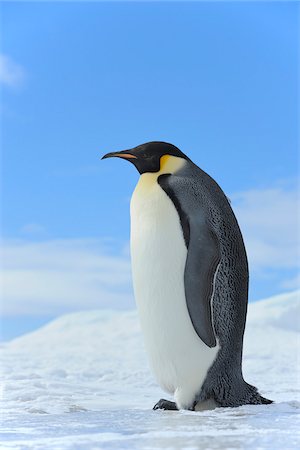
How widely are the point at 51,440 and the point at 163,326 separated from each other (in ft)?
2.42

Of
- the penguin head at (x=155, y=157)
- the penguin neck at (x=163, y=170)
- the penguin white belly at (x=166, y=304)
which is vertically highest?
the penguin head at (x=155, y=157)

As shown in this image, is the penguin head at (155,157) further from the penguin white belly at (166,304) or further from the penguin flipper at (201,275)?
the penguin flipper at (201,275)

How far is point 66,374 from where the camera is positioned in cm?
516

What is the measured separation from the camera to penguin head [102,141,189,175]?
2.95 metres

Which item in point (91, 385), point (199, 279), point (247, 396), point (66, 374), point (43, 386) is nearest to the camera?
point (199, 279)

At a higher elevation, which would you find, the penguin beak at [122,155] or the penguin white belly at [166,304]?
the penguin beak at [122,155]

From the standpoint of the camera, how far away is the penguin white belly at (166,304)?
269cm

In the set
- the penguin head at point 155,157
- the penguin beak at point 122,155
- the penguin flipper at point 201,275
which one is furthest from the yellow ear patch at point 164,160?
the penguin flipper at point 201,275

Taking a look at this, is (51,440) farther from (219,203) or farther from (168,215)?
(219,203)

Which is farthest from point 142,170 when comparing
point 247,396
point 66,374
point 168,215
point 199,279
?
point 66,374

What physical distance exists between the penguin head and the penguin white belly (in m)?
0.15

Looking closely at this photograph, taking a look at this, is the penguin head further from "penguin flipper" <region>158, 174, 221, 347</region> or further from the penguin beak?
"penguin flipper" <region>158, 174, 221, 347</region>

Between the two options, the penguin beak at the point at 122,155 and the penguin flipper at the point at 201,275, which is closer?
the penguin flipper at the point at 201,275

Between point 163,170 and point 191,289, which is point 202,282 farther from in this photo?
point 163,170
